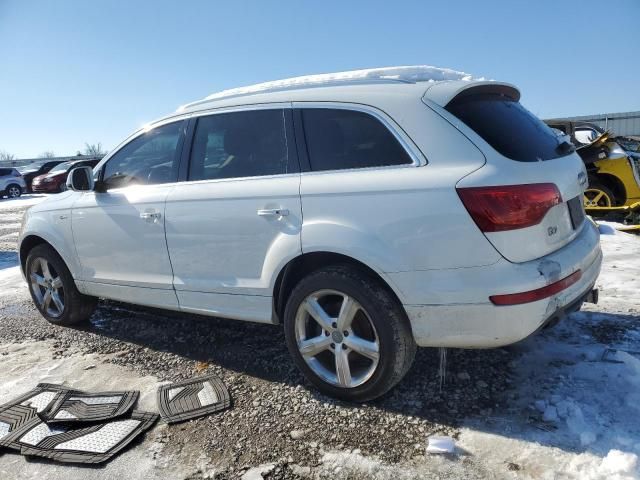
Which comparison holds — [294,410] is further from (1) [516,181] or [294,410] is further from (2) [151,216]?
(1) [516,181]

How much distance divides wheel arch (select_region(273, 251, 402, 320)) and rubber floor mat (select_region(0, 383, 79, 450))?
1582mm

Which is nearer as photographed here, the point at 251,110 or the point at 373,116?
the point at 373,116

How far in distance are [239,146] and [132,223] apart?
42.1 inches

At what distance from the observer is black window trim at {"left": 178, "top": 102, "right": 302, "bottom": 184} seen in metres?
3.13

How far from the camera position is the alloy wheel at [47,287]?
4.73 m

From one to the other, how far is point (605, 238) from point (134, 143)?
20.0 ft

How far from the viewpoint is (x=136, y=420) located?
10.1 ft

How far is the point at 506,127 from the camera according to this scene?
9.36 ft

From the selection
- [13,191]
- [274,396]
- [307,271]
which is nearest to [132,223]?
[307,271]

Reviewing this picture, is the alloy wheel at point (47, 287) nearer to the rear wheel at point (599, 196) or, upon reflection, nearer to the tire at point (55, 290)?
the tire at point (55, 290)

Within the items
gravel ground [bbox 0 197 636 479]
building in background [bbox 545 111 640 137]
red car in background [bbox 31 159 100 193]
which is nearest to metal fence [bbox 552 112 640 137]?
building in background [bbox 545 111 640 137]

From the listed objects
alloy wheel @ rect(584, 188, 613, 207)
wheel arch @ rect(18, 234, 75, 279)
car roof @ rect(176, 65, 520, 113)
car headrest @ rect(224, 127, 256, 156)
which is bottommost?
alloy wheel @ rect(584, 188, 613, 207)

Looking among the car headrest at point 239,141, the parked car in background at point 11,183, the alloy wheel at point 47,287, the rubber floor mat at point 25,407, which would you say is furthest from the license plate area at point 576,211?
the parked car in background at point 11,183

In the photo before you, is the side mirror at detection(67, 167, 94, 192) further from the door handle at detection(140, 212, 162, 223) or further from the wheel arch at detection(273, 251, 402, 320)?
the wheel arch at detection(273, 251, 402, 320)
